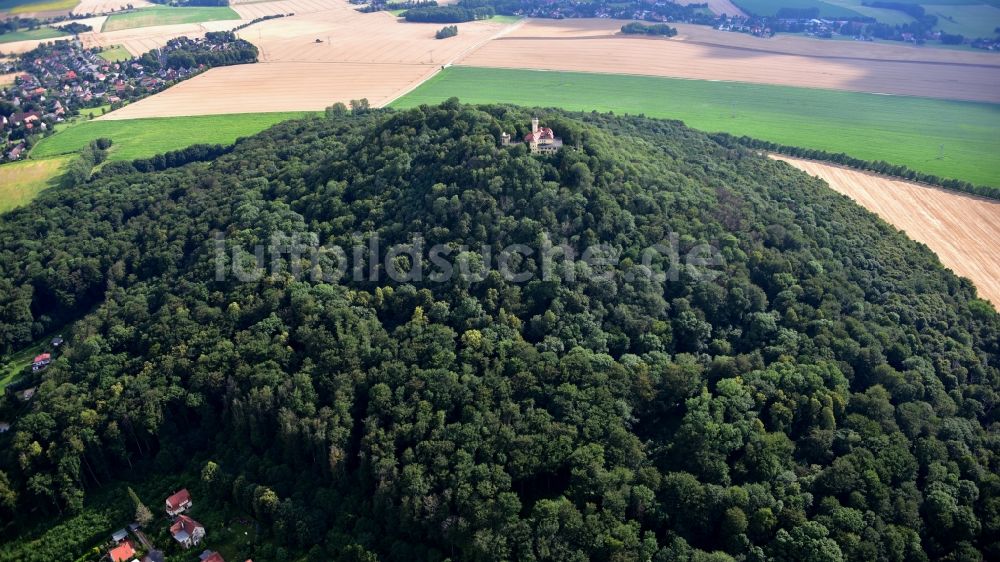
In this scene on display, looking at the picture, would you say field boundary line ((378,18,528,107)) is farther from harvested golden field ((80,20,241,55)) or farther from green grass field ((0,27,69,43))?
green grass field ((0,27,69,43))

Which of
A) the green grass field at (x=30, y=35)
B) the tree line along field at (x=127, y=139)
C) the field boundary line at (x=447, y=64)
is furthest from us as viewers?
the green grass field at (x=30, y=35)

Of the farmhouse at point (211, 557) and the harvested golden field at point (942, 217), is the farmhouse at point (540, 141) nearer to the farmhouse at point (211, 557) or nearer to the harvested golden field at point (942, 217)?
the farmhouse at point (211, 557)

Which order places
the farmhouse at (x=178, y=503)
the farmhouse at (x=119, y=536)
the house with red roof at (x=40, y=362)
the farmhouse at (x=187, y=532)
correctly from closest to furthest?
1. the farmhouse at (x=187, y=532)
2. the farmhouse at (x=119, y=536)
3. the farmhouse at (x=178, y=503)
4. the house with red roof at (x=40, y=362)

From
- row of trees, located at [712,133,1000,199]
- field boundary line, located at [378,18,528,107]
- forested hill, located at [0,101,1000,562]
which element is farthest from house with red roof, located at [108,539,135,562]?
field boundary line, located at [378,18,528,107]

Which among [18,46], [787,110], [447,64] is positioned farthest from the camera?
[18,46]

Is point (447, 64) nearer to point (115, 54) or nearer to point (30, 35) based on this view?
point (115, 54)

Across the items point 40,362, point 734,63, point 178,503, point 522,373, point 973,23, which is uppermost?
point 973,23

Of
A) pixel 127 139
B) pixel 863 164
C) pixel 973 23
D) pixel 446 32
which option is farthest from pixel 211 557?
pixel 973 23

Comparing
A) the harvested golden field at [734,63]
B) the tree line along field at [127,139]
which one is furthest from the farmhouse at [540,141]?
the harvested golden field at [734,63]
